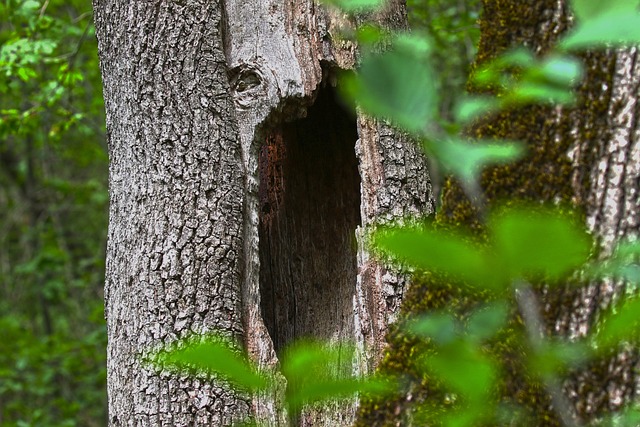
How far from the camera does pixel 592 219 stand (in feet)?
5.07

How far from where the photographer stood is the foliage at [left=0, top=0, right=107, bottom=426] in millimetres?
7977

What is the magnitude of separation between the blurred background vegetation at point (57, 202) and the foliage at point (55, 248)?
0.7 inches

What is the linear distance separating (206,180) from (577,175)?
81.2 inches

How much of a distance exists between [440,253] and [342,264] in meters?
3.34

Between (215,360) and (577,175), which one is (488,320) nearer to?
(215,360)

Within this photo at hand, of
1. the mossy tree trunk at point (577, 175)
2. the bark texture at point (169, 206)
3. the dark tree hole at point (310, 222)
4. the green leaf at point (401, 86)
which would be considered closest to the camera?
the green leaf at point (401, 86)

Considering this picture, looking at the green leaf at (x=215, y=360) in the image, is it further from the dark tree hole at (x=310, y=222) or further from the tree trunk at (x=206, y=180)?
the dark tree hole at (x=310, y=222)

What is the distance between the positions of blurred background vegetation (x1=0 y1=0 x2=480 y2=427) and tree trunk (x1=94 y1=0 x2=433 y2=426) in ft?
6.87

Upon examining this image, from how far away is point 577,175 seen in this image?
1604mm

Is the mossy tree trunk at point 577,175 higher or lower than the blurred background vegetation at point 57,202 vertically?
lower

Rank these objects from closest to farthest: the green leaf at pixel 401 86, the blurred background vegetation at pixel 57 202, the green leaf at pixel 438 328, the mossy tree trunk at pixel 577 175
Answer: the green leaf at pixel 401 86
the green leaf at pixel 438 328
the mossy tree trunk at pixel 577 175
the blurred background vegetation at pixel 57 202

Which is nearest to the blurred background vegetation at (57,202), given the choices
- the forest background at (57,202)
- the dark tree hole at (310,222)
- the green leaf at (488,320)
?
the forest background at (57,202)

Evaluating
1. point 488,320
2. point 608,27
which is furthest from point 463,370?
point 608,27

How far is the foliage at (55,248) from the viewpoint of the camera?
7977 millimetres
